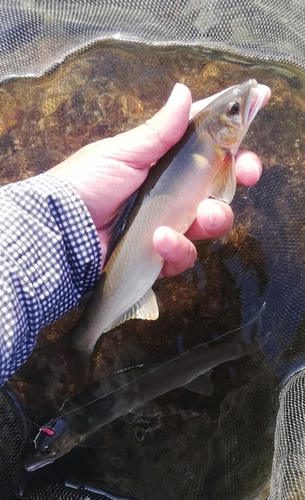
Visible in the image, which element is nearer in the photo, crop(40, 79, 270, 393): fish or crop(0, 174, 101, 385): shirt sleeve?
crop(0, 174, 101, 385): shirt sleeve

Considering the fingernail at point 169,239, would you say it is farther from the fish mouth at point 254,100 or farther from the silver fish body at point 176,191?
the fish mouth at point 254,100

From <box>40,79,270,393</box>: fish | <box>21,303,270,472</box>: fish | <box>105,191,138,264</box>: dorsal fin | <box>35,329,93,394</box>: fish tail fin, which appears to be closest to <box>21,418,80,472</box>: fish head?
<box>21,303,270,472</box>: fish

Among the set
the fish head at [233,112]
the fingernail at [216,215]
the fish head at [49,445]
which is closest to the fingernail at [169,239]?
the fingernail at [216,215]

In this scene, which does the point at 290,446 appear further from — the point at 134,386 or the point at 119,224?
the point at 119,224

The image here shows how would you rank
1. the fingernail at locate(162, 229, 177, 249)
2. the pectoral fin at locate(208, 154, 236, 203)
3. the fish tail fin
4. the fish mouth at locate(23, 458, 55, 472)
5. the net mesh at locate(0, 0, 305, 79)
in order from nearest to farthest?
the fingernail at locate(162, 229, 177, 249) → the pectoral fin at locate(208, 154, 236, 203) → the fish tail fin → the fish mouth at locate(23, 458, 55, 472) → the net mesh at locate(0, 0, 305, 79)

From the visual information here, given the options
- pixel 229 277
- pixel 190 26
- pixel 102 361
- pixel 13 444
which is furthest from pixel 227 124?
pixel 13 444

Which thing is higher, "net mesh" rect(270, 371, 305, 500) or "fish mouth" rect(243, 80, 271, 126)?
"fish mouth" rect(243, 80, 271, 126)

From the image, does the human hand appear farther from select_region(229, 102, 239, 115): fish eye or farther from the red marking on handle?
the red marking on handle
